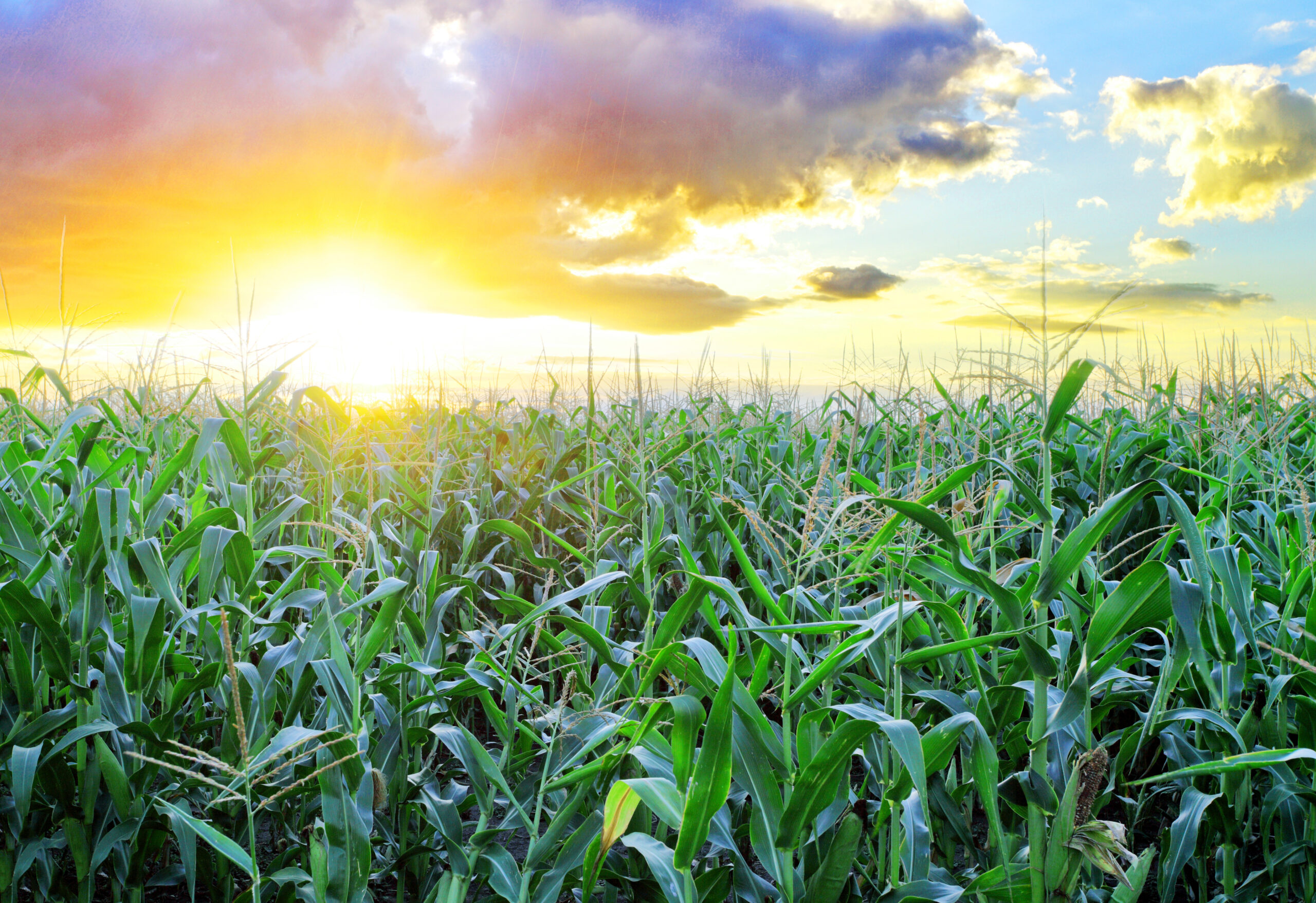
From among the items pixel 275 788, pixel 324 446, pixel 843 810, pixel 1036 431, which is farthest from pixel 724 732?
pixel 1036 431

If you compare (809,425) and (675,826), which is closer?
(675,826)

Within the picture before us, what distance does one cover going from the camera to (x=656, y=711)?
1.46 m

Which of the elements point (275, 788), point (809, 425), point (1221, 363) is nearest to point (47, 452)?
point (275, 788)

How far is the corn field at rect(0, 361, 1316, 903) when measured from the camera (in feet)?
4.72

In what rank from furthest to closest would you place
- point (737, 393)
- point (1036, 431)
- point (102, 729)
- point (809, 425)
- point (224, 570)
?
point (737, 393)
point (809, 425)
point (1036, 431)
point (224, 570)
point (102, 729)

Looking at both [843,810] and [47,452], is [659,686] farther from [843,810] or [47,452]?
[47,452]

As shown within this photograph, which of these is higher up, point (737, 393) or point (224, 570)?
point (737, 393)

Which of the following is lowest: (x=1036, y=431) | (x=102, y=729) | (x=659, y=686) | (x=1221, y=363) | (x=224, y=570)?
(x=659, y=686)

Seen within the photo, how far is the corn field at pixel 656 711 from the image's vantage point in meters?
1.44

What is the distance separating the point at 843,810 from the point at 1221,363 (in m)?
5.68

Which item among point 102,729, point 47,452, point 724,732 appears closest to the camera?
point 724,732

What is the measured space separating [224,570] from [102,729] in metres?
0.56

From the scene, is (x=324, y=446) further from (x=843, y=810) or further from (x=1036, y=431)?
(x=1036, y=431)

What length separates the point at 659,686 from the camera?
9.00 ft
